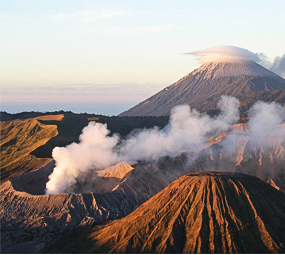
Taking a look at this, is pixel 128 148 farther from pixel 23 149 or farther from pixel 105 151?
pixel 23 149

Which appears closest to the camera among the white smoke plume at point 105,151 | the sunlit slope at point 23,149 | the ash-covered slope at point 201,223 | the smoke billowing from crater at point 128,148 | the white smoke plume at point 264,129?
the ash-covered slope at point 201,223

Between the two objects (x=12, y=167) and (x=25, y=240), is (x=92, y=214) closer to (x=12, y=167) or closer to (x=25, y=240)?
(x=25, y=240)

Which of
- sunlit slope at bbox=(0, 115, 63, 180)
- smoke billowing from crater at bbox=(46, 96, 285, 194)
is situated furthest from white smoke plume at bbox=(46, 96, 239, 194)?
sunlit slope at bbox=(0, 115, 63, 180)

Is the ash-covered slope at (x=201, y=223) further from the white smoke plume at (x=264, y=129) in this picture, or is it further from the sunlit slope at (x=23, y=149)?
the white smoke plume at (x=264, y=129)

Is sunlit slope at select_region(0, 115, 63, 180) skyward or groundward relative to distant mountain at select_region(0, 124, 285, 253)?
groundward

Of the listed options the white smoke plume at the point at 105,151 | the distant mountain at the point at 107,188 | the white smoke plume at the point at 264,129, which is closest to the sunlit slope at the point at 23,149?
the white smoke plume at the point at 105,151

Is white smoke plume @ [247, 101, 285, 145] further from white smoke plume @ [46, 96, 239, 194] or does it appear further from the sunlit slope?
the sunlit slope

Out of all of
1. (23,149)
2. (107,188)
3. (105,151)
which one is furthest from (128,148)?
(23,149)

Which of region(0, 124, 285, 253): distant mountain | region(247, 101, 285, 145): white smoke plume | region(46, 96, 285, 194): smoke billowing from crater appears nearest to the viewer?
region(0, 124, 285, 253): distant mountain
